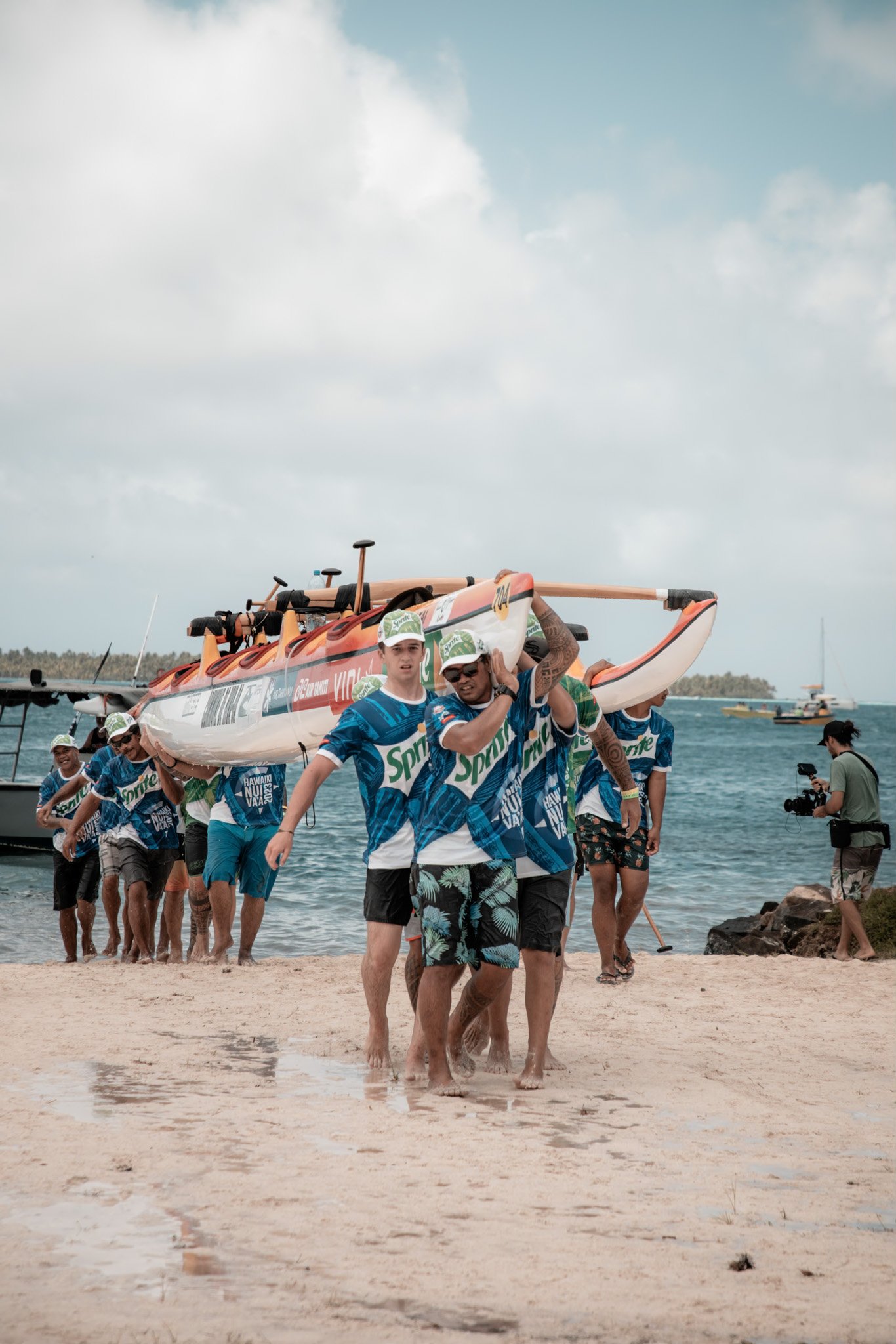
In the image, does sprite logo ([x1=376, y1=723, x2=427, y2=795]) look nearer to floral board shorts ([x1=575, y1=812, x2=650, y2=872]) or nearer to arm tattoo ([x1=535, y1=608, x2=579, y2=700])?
arm tattoo ([x1=535, y1=608, x2=579, y2=700])

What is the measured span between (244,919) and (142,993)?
1369mm

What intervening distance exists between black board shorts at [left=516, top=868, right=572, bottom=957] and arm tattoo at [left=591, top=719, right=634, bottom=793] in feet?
2.48

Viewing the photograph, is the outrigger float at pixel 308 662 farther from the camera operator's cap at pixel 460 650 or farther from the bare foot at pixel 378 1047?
the bare foot at pixel 378 1047

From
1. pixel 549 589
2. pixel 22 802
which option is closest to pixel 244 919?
pixel 549 589

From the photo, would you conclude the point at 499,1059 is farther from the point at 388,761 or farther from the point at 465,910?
the point at 388,761

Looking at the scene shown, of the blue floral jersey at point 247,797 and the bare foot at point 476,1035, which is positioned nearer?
the bare foot at point 476,1035

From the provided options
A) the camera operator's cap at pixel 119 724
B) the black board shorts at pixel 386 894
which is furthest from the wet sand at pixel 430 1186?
the camera operator's cap at pixel 119 724

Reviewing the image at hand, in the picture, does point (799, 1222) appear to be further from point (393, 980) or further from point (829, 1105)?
point (393, 980)

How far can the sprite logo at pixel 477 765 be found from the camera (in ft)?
14.8

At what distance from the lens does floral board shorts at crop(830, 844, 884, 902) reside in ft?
29.3

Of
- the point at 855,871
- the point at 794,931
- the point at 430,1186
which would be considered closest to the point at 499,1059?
the point at 430,1186

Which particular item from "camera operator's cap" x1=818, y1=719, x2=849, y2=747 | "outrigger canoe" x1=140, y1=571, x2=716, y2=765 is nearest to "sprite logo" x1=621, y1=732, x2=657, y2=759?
"outrigger canoe" x1=140, y1=571, x2=716, y2=765

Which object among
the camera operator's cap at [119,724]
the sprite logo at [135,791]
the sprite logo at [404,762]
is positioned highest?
the camera operator's cap at [119,724]

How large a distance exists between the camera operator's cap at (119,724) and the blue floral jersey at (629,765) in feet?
10.1
